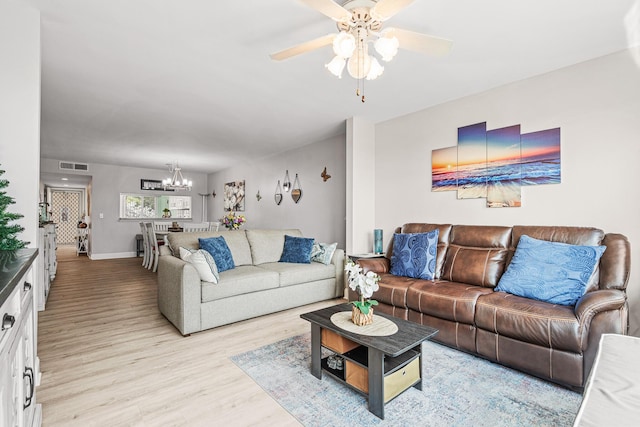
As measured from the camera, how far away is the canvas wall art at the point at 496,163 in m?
2.94

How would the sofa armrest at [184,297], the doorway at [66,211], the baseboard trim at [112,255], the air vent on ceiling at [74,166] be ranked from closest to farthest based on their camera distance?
the sofa armrest at [184,297] → the air vent on ceiling at [74,166] → the baseboard trim at [112,255] → the doorway at [66,211]

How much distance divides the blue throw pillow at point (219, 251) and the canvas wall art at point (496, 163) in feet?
8.65

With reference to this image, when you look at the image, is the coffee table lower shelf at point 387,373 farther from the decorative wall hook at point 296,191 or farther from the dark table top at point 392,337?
the decorative wall hook at point 296,191

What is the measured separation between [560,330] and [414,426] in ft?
3.85

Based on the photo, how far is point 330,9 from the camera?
167 cm

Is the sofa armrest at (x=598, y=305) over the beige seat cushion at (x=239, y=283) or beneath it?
over

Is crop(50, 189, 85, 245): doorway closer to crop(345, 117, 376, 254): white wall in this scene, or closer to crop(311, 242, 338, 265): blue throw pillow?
crop(311, 242, 338, 265): blue throw pillow

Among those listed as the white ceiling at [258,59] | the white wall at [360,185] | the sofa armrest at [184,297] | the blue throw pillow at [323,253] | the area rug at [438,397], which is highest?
the white ceiling at [258,59]

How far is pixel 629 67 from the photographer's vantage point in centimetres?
251

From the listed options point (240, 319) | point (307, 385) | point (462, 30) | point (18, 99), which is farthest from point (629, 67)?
point (18, 99)

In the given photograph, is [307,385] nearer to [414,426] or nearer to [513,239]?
[414,426]

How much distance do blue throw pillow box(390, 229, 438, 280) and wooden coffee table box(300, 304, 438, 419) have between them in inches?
45.0

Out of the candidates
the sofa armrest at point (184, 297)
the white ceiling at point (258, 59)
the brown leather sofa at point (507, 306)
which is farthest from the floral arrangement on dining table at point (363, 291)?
the white ceiling at point (258, 59)

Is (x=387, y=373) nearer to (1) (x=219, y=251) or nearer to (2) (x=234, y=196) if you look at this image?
(1) (x=219, y=251)
